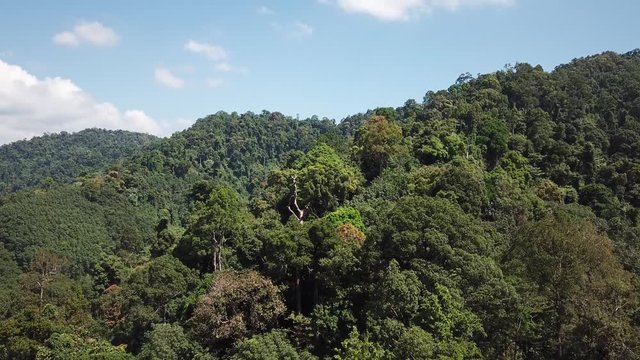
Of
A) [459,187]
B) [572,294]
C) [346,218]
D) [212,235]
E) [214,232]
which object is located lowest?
[572,294]

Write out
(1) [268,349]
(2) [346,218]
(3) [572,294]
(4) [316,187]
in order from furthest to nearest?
(4) [316,187], (2) [346,218], (1) [268,349], (3) [572,294]

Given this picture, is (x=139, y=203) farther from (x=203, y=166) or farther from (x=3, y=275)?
(x=3, y=275)

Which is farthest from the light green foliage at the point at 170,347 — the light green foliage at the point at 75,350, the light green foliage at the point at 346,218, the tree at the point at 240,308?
the light green foliage at the point at 346,218

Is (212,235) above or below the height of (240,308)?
above

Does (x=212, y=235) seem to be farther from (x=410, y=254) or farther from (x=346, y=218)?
(x=410, y=254)

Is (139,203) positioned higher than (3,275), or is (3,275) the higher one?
(139,203)

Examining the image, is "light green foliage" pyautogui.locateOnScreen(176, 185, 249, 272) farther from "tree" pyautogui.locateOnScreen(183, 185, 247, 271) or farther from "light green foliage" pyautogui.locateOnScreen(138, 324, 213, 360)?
"light green foliage" pyautogui.locateOnScreen(138, 324, 213, 360)

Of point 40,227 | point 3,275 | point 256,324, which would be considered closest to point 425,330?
point 256,324

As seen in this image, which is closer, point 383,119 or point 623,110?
point 383,119

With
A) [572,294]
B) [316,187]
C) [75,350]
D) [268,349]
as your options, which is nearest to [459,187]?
[316,187]
